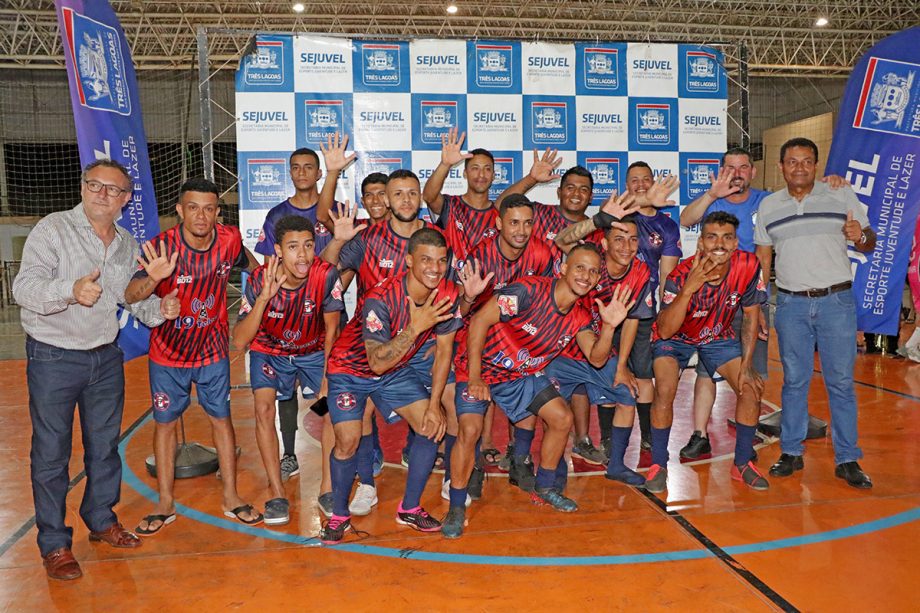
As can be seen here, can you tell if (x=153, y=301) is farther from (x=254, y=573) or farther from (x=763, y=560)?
(x=763, y=560)

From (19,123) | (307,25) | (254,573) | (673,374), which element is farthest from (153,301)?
(19,123)

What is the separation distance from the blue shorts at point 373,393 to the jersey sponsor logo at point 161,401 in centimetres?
96

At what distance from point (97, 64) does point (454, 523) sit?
4083 mm

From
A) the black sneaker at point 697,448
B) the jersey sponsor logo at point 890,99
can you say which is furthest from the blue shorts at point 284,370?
the jersey sponsor logo at point 890,99

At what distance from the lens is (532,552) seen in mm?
3834

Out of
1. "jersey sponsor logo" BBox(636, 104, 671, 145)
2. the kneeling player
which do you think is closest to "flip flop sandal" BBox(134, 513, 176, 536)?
the kneeling player

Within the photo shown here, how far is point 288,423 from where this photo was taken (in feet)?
17.5

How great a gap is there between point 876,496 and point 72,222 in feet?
16.1

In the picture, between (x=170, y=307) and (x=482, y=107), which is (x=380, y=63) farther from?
(x=170, y=307)

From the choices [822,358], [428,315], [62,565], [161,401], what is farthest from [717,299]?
[62,565]

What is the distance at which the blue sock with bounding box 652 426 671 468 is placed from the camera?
15.9ft

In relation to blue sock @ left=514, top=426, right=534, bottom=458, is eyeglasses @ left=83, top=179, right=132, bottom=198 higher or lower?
higher

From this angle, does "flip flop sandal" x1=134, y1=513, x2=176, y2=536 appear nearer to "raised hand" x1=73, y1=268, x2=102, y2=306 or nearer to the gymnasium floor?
the gymnasium floor

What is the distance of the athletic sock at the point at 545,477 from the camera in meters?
4.50
